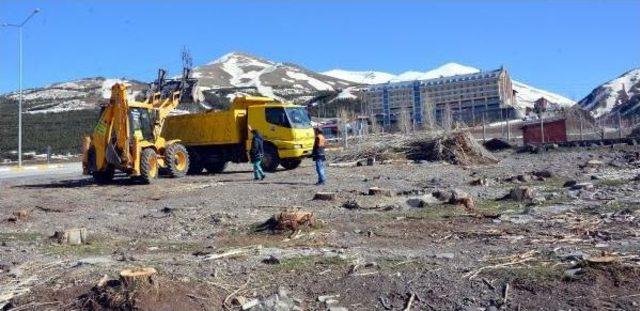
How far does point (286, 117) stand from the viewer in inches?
907

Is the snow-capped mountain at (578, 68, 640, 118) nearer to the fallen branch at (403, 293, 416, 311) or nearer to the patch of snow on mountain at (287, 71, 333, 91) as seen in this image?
the patch of snow on mountain at (287, 71, 333, 91)

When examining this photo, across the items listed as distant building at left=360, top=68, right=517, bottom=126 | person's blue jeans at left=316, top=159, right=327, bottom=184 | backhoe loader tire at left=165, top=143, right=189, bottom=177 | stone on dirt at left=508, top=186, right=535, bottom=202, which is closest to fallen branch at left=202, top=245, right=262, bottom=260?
stone on dirt at left=508, top=186, right=535, bottom=202

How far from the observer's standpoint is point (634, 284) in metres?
6.33

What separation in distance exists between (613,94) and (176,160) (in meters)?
55.7

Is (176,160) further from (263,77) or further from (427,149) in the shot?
(263,77)

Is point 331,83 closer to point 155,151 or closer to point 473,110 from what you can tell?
point 473,110

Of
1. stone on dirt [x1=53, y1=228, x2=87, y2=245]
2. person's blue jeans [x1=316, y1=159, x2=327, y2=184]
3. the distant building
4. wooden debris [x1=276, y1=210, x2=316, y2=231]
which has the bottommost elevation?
Result: stone on dirt [x1=53, y1=228, x2=87, y2=245]

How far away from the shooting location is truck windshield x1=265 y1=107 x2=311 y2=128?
75.7 feet

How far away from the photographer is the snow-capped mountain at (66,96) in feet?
244

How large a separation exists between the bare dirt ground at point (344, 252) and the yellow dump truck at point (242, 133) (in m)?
7.58

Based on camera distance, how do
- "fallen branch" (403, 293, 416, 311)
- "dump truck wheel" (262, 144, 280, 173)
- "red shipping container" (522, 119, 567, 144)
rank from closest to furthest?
1. "fallen branch" (403, 293, 416, 311)
2. "dump truck wheel" (262, 144, 280, 173)
3. "red shipping container" (522, 119, 567, 144)

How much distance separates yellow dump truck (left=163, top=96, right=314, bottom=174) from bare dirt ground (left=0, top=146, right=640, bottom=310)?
758 cm

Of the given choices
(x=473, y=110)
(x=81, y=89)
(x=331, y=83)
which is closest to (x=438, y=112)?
(x=473, y=110)

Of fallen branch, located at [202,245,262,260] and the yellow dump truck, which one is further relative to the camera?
the yellow dump truck
